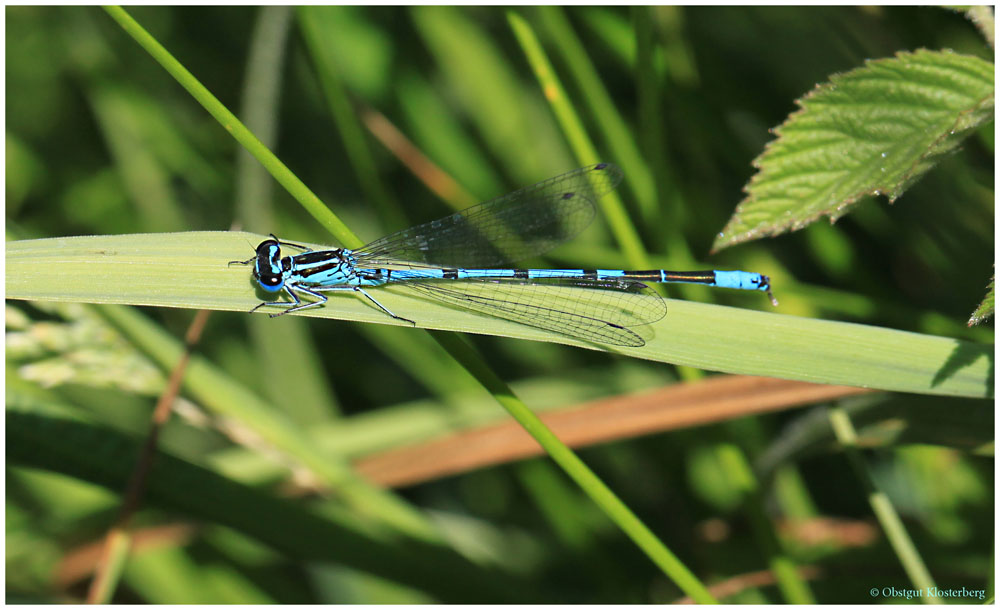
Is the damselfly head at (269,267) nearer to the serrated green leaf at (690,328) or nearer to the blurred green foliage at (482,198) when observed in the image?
the serrated green leaf at (690,328)

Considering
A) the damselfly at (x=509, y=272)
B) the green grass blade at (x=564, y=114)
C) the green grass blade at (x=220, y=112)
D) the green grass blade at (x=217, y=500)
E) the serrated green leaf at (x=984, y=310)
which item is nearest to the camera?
the serrated green leaf at (x=984, y=310)

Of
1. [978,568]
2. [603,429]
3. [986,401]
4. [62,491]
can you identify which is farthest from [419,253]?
[978,568]

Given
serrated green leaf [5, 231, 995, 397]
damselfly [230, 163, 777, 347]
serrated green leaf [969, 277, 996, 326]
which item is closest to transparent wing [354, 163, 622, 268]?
damselfly [230, 163, 777, 347]

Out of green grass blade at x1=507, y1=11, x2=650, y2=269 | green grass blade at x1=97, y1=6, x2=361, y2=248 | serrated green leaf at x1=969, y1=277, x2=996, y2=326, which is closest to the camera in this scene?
serrated green leaf at x1=969, y1=277, x2=996, y2=326

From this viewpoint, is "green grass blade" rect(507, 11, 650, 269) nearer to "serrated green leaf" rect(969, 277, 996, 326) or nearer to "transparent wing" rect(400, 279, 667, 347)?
"transparent wing" rect(400, 279, 667, 347)

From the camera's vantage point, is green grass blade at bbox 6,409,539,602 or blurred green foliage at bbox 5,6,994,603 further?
blurred green foliage at bbox 5,6,994,603

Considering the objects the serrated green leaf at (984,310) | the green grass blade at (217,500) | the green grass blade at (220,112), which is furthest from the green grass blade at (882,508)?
the green grass blade at (220,112)
